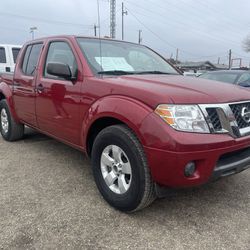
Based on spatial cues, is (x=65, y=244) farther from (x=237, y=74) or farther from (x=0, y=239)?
(x=237, y=74)

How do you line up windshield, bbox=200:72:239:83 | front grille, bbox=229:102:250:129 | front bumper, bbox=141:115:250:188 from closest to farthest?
front bumper, bbox=141:115:250:188 → front grille, bbox=229:102:250:129 → windshield, bbox=200:72:239:83

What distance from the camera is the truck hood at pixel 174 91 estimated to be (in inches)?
105

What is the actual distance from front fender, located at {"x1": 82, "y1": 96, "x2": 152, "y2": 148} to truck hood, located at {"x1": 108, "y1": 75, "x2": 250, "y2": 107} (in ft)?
0.22

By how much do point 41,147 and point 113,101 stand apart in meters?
2.72

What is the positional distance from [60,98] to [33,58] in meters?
1.35

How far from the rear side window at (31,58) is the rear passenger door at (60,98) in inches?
13.5

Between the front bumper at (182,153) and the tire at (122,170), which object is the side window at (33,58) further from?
the front bumper at (182,153)

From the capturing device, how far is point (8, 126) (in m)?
5.56

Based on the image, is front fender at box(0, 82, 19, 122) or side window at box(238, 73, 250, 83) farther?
side window at box(238, 73, 250, 83)

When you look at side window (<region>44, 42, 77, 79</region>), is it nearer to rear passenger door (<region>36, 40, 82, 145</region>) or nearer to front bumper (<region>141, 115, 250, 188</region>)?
rear passenger door (<region>36, 40, 82, 145</region>)

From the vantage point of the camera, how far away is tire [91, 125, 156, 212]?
2.73 meters

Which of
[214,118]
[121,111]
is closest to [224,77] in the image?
[214,118]

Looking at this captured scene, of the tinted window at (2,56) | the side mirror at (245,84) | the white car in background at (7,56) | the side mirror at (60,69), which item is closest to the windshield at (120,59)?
the side mirror at (60,69)

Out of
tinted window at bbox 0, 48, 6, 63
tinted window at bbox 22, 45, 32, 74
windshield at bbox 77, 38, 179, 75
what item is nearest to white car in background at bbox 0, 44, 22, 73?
tinted window at bbox 0, 48, 6, 63
